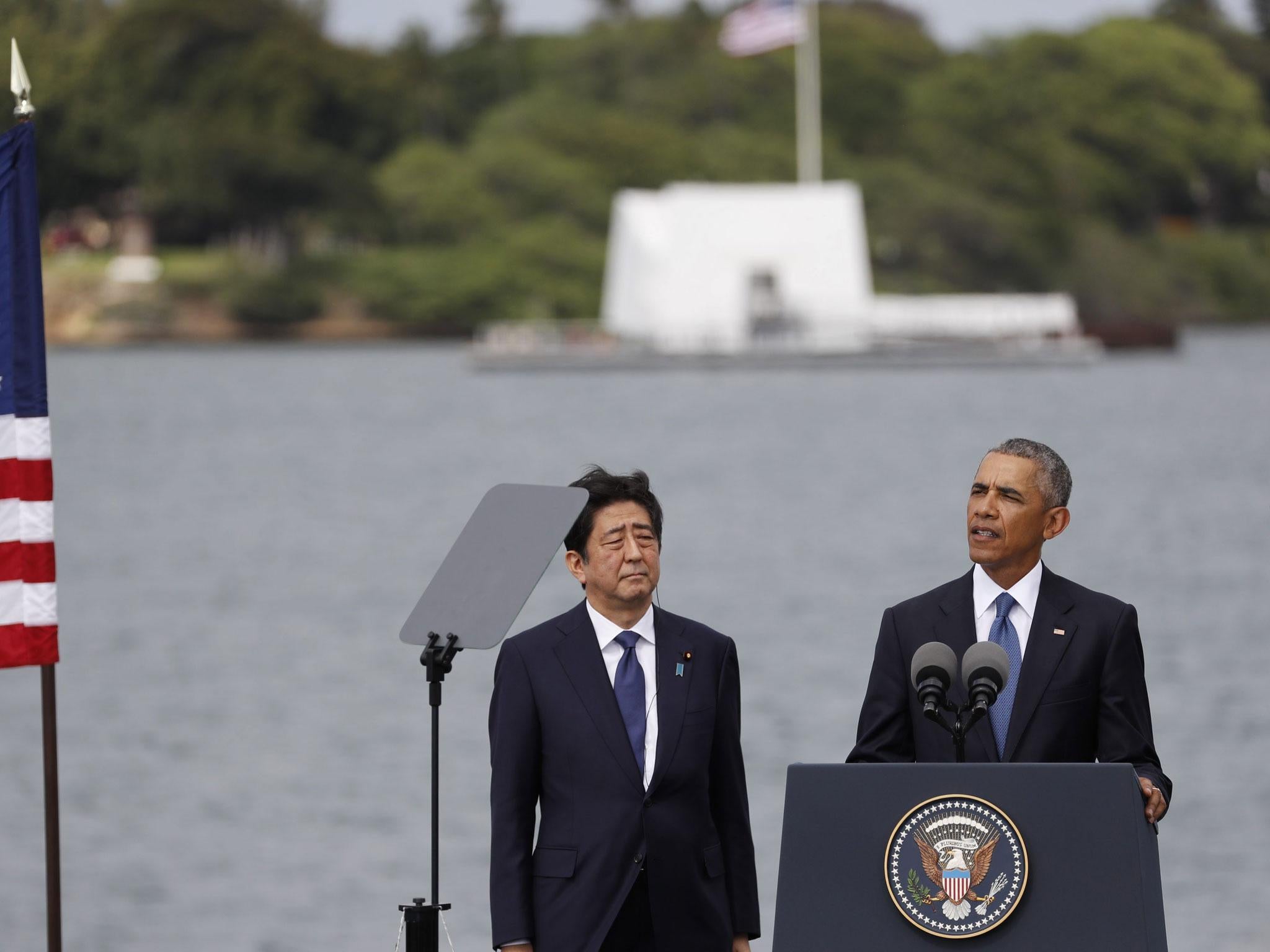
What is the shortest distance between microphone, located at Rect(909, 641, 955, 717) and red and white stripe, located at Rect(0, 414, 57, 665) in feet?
9.14

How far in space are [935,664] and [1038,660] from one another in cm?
50

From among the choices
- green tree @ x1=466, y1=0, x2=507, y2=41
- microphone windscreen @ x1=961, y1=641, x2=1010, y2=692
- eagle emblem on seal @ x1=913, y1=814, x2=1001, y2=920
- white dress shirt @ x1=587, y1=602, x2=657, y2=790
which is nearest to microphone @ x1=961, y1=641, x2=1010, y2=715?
microphone windscreen @ x1=961, y1=641, x2=1010, y2=692

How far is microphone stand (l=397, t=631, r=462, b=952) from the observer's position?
4.46m

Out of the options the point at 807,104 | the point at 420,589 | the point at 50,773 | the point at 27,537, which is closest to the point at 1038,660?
the point at 50,773

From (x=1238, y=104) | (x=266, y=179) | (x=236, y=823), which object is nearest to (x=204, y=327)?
(x=266, y=179)

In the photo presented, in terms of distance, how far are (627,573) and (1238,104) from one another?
310ft

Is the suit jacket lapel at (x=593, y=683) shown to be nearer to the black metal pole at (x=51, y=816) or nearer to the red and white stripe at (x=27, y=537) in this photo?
the black metal pole at (x=51, y=816)

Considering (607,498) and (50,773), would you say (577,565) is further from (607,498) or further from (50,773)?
(50,773)

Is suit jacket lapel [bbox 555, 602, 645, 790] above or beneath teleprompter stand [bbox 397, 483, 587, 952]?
beneath

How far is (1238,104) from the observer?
93.8 metres

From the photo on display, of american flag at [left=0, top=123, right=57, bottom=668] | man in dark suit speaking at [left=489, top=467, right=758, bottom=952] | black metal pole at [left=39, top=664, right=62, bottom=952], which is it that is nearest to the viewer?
man in dark suit speaking at [left=489, top=467, right=758, bottom=952]

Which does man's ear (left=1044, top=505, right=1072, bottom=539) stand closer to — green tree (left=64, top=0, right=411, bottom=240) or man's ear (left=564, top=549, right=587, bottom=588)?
man's ear (left=564, top=549, right=587, bottom=588)

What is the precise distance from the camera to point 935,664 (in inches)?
162

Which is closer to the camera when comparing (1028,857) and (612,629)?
(1028,857)
